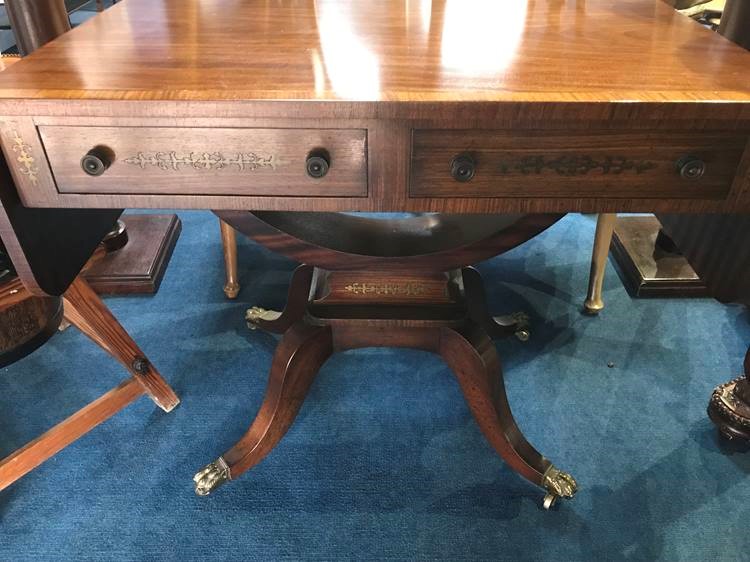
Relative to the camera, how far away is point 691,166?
0.69 metres

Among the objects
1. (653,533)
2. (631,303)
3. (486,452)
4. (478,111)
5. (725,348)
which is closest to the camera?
(478,111)

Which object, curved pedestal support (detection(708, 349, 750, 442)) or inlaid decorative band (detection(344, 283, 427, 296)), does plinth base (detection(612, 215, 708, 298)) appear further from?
inlaid decorative band (detection(344, 283, 427, 296))

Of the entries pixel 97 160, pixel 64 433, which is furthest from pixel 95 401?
pixel 97 160

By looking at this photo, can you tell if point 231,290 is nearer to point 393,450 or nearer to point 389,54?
point 393,450

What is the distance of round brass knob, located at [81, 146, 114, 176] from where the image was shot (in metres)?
0.70

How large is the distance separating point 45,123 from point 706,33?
893 mm

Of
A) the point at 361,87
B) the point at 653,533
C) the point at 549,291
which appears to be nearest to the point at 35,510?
the point at 361,87

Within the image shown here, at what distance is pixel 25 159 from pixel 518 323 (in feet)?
3.52

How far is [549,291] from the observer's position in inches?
64.1

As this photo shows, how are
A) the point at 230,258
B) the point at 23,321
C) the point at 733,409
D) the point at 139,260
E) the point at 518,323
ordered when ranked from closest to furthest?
the point at 23,321 → the point at 733,409 → the point at 518,323 → the point at 230,258 → the point at 139,260

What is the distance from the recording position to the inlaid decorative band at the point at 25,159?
27.6 inches

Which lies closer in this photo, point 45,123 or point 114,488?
point 45,123

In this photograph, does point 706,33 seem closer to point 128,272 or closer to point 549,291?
point 549,291

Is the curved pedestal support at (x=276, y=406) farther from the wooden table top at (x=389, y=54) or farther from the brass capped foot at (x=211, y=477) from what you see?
the wooden table top at (x=389, y=54)
